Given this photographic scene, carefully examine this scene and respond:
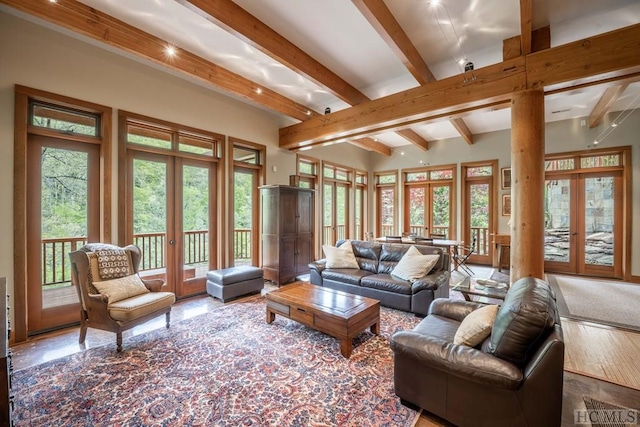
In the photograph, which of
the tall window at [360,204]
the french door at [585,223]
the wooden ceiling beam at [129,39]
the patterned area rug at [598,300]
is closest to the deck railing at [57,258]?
the wooden ceiling beam at [129,39]

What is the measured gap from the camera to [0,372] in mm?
1085

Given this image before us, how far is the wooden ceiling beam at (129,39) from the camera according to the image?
2.63m

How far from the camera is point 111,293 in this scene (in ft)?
9.25

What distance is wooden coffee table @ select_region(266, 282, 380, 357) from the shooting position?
8.57ft

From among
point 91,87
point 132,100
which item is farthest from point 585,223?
point 91,87

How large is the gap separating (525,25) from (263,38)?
8.70 feet

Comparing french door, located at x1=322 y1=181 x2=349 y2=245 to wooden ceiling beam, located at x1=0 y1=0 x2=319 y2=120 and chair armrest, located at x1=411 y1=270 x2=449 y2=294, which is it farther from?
chair armrest, located at x1=411 y1=270 x2=449 y2=294

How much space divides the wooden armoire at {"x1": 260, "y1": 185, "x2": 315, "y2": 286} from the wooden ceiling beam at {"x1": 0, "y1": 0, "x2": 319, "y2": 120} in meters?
1.77

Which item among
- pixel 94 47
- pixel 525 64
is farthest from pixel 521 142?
pixel 94 47

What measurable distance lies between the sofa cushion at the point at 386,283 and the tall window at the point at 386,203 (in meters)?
4.65

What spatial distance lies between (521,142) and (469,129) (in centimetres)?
402

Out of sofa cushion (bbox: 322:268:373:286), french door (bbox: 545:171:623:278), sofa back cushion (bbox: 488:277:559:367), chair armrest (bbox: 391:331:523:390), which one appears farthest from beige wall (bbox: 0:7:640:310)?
sofa back cushion (bbox: 488:277:559:367)

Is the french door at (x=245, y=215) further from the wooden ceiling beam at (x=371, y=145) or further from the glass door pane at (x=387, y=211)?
the glass door pane at (x=387, y=211)

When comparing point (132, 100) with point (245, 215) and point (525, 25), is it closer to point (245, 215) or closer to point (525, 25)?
point (245, 215)
